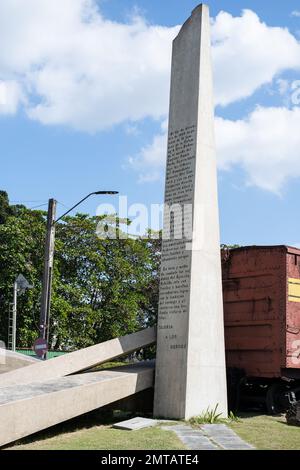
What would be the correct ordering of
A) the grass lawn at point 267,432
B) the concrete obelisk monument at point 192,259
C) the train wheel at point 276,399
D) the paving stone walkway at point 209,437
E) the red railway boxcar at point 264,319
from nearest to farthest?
the paving stone walkway at point 209,437, the grass lawn at point 267,432, the concrete obelisk monument at point 192,259, the red railway boxcar at point 264,319, the train wheel at point 276,399

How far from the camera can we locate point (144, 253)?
38.4 meters

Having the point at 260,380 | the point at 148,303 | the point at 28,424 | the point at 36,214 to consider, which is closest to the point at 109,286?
the point at 148,303

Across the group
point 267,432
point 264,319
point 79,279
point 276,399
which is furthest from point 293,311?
point 79,279

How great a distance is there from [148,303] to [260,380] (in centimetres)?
2486

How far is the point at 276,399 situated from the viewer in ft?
44.2

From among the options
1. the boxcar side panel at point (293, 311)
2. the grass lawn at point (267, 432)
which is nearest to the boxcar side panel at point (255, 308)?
the boxcar side panel at point (293, 311)

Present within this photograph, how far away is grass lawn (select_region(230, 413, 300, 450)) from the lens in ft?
30.1

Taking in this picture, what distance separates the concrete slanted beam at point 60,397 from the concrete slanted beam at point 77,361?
31cm

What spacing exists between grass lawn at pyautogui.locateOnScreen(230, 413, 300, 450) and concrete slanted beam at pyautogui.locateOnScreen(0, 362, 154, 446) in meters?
2.08

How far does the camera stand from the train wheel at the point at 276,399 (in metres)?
13.3

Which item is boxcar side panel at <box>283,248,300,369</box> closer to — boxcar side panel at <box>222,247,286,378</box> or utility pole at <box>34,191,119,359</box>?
boxcar side panel at <box>222,247,286,378</box>

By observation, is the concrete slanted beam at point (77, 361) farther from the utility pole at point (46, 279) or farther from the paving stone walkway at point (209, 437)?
the utility pole at point (46, 279)

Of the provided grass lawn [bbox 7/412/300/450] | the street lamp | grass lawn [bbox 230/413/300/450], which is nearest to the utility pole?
the street lamp
